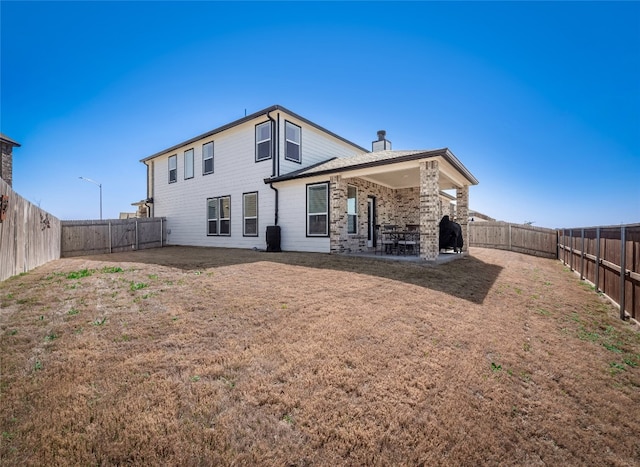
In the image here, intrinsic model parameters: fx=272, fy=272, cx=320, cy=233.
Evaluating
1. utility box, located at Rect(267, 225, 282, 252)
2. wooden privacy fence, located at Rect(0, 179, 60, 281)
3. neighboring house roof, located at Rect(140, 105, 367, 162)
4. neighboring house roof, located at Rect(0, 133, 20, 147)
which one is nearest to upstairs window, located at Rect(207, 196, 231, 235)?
neighboring house roof, located at Rect(140, 105, 367, 162)

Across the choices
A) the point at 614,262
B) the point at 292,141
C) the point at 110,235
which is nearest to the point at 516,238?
the point at 614,262

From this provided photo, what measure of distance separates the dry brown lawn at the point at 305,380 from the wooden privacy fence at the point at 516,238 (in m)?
10.6

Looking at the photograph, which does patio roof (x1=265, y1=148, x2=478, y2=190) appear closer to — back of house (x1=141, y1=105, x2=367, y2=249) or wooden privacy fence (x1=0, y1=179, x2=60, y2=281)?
back of house (x1=141, y1=105, x2=367, y2=249)

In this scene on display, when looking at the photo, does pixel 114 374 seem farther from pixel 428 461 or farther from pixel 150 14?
pixel 150 14

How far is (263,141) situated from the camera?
12414 mm

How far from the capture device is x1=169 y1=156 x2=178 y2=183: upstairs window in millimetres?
16891

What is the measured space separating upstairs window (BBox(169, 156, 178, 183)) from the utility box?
9.19 metres

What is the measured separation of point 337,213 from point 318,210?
1002mm

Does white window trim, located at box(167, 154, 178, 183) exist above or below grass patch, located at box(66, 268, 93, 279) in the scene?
above

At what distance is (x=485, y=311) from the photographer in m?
4.55

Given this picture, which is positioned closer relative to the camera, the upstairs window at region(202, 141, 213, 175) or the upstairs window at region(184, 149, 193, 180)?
the upstairs window at region(202, 141, 213, 175)

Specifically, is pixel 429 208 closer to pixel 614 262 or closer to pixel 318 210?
pixel 614 262

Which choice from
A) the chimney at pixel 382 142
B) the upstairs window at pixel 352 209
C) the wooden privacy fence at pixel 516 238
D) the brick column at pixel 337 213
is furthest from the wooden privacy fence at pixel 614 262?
the chimney at pixel 382 142

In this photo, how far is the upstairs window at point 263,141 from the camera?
1217cm
